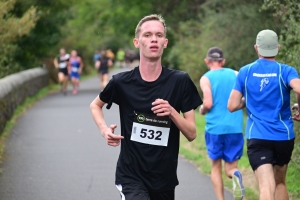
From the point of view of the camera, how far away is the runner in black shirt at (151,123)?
17.4ft

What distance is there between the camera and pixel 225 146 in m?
8.60

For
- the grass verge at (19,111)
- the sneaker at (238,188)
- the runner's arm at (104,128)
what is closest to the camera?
the runner's arm at (104,128)

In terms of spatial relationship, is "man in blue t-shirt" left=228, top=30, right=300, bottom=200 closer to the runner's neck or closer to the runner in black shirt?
the runner in black shirt

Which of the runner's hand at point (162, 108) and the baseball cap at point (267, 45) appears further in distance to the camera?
the baseball cap at point (267, 45)

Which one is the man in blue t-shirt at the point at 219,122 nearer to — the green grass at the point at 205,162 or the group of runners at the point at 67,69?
the green grass at the point at 205,162

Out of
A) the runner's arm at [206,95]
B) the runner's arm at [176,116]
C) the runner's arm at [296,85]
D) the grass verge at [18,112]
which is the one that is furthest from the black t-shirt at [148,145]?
the grass verge at [18,112]

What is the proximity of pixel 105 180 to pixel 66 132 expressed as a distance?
20.5 feet

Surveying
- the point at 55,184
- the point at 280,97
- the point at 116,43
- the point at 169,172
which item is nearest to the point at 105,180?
the point at 55,184

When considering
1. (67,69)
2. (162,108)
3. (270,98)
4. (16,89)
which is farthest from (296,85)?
(67,69)

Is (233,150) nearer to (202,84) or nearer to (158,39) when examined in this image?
(202,84)

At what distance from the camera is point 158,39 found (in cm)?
526

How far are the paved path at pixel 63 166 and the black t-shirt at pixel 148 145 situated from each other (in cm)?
398

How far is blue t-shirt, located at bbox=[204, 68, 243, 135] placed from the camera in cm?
848

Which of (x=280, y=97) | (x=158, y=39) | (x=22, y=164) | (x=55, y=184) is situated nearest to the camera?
(x=158, y=39)
